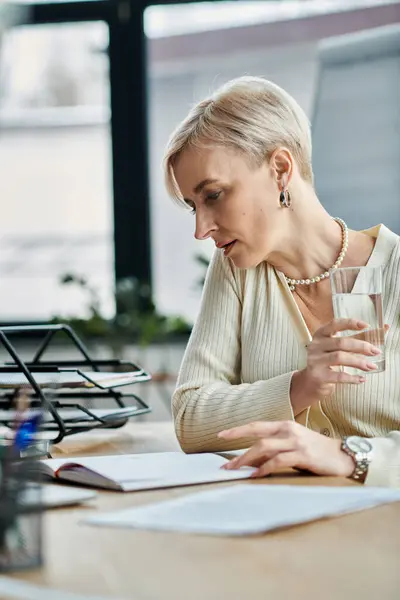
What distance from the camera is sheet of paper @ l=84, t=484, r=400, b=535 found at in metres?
0.98

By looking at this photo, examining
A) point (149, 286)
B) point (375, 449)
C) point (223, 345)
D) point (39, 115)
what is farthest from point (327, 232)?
point (39, 115)

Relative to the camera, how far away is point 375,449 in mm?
1402

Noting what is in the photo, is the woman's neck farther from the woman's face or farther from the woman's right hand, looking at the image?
the woman's right hand

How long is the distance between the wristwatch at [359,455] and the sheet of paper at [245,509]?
205 millimetres

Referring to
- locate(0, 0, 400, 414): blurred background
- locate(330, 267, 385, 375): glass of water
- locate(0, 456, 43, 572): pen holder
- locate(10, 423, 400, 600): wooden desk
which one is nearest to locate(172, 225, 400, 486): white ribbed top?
locate(330, 267, 385, 375): glass of water

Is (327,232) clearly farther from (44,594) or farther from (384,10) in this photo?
(384,10)

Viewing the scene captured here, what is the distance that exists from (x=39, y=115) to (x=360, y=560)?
386 centimetres

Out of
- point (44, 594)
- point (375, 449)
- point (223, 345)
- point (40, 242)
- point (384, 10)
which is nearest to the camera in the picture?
point (44, 594)

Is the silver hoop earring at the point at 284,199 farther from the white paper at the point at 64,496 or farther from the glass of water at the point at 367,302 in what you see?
the white paper at the point at 64,496

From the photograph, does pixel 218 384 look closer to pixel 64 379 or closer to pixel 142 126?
pixel 64 379

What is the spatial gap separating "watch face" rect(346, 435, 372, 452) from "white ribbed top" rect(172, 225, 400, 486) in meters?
0.24

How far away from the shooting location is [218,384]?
5.93 ft

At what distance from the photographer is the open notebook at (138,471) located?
124cm

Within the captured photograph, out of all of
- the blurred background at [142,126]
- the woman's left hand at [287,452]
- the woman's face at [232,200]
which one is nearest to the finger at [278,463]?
the woman's left hand at [287,452]
